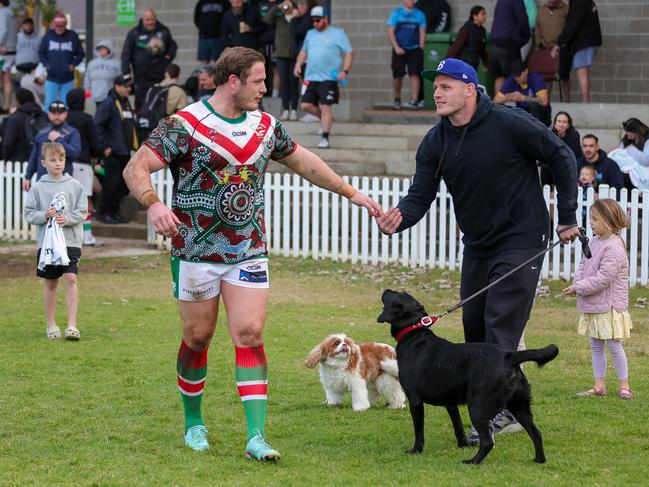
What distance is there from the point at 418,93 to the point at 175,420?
1302 cm

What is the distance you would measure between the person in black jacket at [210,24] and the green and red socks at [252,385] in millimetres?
15550

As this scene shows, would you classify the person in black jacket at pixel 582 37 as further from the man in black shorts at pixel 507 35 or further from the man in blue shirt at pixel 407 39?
the man in blue shirt at pixel 407 39

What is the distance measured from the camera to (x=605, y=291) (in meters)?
8.16

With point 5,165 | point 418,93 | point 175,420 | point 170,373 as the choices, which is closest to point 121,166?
point 5,165

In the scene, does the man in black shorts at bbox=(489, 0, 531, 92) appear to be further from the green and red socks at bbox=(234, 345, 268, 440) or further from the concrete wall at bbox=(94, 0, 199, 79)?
the green and red socks at bbox=(234, 345, 268, 440)

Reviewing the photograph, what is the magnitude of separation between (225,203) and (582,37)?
12699mm

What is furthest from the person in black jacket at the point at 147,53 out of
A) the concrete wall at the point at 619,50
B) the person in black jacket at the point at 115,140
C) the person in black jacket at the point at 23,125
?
the concrete wall at the point at 619,50

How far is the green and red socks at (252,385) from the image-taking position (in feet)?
20.9

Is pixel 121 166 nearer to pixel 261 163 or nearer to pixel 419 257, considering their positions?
pixel 419 257

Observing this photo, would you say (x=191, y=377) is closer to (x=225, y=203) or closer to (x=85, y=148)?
(x=225, y=203)

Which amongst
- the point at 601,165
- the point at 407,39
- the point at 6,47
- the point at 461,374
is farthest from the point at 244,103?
the point at 6,47

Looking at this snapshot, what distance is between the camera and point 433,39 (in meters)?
19.1

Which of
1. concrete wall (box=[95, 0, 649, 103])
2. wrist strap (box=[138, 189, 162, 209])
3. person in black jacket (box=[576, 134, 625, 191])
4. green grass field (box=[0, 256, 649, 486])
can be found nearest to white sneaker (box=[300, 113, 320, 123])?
concrete wall (box=[95, 0, 649, 103])

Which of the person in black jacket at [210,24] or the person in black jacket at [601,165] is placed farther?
the person in black jacket at [210,24]
